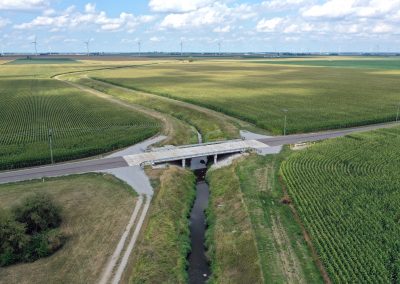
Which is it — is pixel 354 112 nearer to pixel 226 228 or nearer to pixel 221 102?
pixel 221 102

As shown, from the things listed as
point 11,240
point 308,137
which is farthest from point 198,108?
point 11,240

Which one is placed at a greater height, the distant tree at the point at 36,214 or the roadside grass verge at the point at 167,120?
the roadside grass verge at the point at 167,120

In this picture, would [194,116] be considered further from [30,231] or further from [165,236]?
[30,231]

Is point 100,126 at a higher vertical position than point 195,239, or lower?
higher

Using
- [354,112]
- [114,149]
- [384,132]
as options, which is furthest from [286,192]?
[354,112]

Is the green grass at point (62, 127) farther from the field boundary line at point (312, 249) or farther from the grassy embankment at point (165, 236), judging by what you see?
the field boundary line at point (312, 249)

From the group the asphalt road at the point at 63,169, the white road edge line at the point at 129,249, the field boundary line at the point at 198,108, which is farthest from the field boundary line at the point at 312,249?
the field boundary line at the point at 198,108

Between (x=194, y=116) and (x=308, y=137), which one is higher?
(x=194, y=116)
